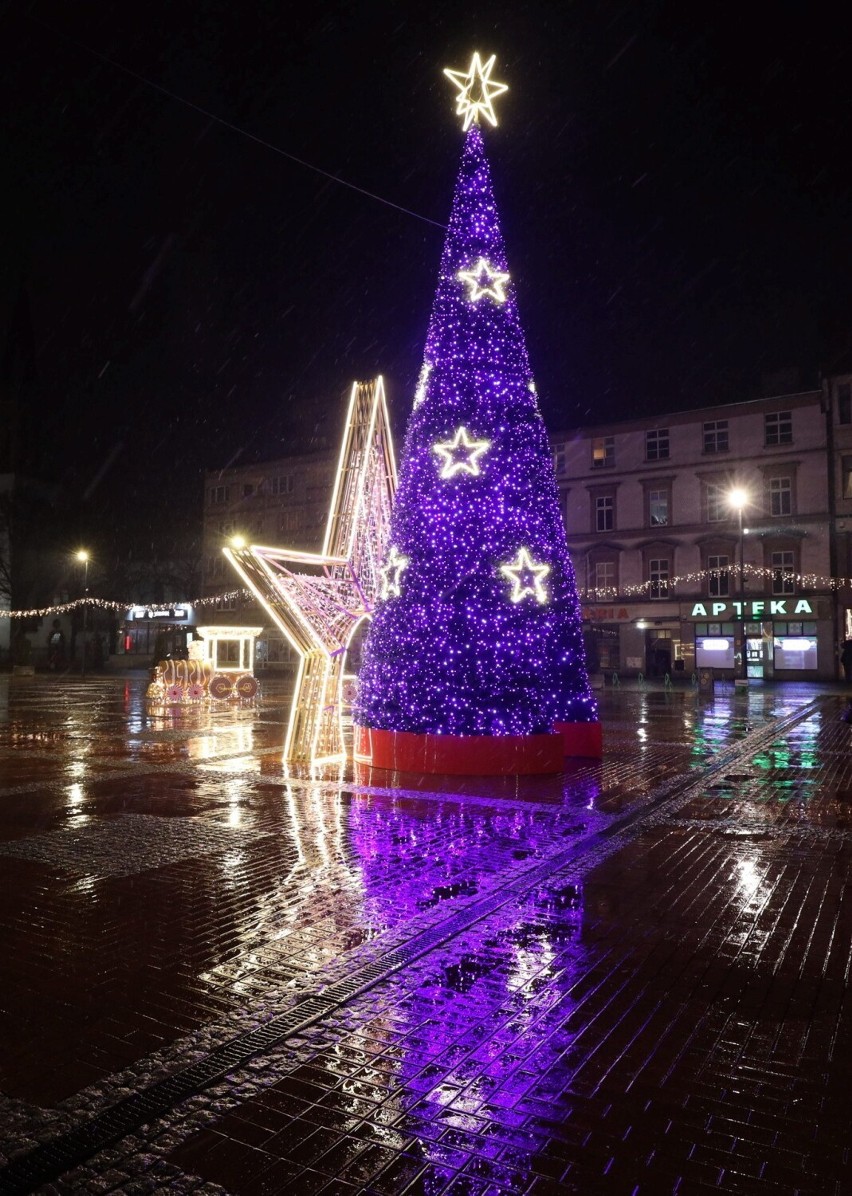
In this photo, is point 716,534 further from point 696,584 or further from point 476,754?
point 476,754

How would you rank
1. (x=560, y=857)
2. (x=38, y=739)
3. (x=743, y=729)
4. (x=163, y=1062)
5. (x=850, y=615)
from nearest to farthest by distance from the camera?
(x=163, y=1062) < (x=560, y=857) < (x=38, y=739) < (x=743, y=729) < (x=850, y=615)

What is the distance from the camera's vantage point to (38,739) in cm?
1530

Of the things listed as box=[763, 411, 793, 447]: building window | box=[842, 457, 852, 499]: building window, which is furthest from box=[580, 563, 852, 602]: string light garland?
box=[763, 411, 793, 447]: building window

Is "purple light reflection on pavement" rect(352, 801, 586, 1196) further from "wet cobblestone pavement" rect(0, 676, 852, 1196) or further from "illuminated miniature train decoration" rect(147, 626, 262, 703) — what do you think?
"illuminated miniature train decoration" rect(147, 626, 262, 703)

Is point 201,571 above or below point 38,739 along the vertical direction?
above

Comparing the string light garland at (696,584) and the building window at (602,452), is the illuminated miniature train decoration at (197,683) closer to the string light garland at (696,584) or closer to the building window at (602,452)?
the string light garland at (696,584)

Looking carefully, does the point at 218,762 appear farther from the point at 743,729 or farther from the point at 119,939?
the point at 743,729

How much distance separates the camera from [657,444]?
44.6 metres

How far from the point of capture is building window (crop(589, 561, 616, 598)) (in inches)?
1786

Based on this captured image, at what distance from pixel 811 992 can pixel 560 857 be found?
288cm

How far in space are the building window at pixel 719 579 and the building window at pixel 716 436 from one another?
572cm

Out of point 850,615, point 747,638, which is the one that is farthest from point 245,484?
point 850,615

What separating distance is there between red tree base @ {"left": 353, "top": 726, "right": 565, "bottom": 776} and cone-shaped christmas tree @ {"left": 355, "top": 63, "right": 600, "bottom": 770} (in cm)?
13

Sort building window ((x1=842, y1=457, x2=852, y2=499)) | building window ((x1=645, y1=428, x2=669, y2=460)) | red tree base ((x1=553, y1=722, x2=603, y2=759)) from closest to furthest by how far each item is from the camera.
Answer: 1. red tree base ((x1=553, y1=722, x2=603, y2=759))
2. building window ((x1=842, y1=457, x2=852, y2=499))
3. building window ((x1=645, y1=428, x2=669, y2=460))
